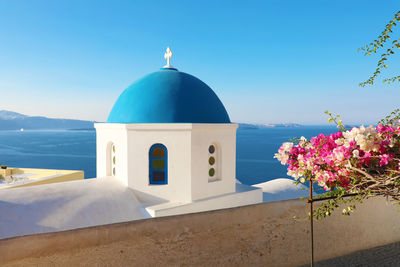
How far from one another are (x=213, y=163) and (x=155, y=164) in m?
2.03

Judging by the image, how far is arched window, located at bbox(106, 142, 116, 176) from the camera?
10055 mm

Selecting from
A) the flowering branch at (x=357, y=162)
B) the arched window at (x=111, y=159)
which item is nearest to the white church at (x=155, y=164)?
the arched window at (x=111, y=159)

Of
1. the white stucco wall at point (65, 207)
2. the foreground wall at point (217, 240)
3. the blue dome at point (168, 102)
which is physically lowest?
the white stucco wall at point (65, 207)

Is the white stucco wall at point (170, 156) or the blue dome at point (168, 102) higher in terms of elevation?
the blue dome at point (168, 102)

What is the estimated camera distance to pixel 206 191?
367 inches

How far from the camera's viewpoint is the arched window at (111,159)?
396 inches

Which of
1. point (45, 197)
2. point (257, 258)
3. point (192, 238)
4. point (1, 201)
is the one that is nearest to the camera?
point (192, 238)

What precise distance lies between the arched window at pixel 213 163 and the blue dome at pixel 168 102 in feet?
3.11

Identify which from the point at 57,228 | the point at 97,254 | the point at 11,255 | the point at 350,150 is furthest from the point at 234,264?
the point at 57,228

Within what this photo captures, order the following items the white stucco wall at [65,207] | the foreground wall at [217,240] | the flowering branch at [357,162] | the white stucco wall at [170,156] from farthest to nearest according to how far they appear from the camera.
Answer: the white stucco wall at [170,156] → the white stucco wall at [65,207] → the foreground wall at [217,240] → the flowering branch at [357,162]

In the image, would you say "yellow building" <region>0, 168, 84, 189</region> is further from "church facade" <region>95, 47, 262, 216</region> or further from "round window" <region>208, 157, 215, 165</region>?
"round window" <region>208, 157, 215, 165</region>

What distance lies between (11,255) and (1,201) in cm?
466

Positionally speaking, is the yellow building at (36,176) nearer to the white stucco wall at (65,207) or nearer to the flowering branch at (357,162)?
the white stucco wall at (65,207)

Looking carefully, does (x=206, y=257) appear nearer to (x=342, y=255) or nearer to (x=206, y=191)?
(x=342, y=255)
